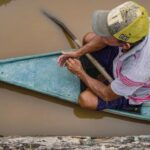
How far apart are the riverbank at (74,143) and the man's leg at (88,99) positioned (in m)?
0.23

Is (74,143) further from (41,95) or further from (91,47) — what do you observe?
(91,47)

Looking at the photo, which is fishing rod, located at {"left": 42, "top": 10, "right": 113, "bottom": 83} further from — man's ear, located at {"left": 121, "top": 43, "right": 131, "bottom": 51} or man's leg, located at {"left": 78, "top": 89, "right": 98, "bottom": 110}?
man's ear, located at {"left": 121, "top": 43, "right": 131, "bottom": 51}

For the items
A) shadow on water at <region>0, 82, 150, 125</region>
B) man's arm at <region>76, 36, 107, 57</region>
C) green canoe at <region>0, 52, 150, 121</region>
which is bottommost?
shadow on water at <region>0, 82, 150, 125</region>

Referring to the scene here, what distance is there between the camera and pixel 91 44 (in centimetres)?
311

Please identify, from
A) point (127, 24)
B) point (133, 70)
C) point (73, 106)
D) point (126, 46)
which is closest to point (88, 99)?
point (73, 106)

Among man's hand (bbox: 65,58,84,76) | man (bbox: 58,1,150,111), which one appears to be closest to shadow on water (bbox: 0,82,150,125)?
man (bbox: 58,1,150,111)

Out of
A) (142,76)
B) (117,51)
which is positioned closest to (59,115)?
(117,51)

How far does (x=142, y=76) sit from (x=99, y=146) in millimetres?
620

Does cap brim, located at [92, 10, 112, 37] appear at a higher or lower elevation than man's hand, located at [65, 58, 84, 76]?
higher

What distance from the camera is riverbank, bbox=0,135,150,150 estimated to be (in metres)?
2.97

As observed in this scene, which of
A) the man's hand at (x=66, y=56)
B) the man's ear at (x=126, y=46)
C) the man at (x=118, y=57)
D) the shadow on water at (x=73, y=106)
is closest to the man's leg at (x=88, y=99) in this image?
the man at (x=118, y=57)

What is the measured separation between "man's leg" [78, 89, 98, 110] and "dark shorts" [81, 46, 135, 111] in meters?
0.03

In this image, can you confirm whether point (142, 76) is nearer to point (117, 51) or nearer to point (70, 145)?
point (117, 51)

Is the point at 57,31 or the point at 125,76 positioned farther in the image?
the point at 57,31
